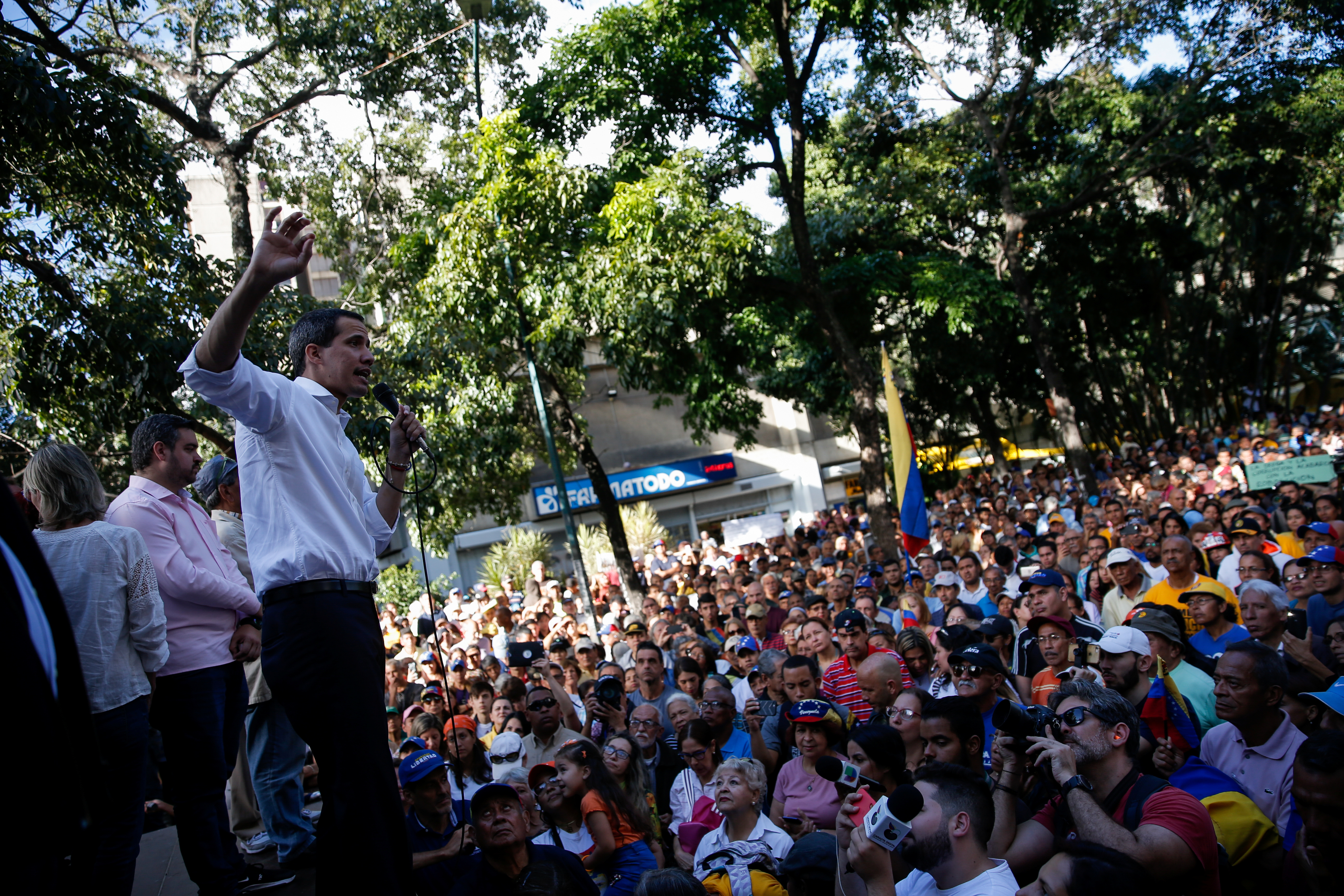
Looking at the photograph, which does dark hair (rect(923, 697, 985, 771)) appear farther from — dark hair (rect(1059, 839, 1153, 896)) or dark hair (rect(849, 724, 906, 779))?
dark hair (rect(1059, 839, 1153, 896))

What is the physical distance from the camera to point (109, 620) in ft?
10.1

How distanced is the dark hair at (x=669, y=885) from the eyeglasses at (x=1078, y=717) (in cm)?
148

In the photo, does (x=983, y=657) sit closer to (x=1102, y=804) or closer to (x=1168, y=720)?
(x=1168, y=720)

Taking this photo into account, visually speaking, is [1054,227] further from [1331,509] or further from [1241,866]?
[1241,866]

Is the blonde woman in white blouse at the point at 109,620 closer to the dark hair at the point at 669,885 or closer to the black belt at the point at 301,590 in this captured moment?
the black belt at the point at 301,590

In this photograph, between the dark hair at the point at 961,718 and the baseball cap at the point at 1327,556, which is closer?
the dark hair at the point at 961,718

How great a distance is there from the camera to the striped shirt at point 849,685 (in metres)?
5.60

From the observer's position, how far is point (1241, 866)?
355 cm

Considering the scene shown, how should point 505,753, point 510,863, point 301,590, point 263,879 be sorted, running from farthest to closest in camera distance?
1. point 505,753
2. point 510,863
3. point 263,879
4. point 301,590

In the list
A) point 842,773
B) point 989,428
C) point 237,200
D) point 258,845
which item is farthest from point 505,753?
point 989,428

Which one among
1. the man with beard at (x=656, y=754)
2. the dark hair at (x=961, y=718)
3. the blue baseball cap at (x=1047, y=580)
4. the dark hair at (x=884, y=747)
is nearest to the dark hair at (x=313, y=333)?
the dark hair at (x=884, y=747)

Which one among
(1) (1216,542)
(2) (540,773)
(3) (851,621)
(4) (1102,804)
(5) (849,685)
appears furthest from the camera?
(1) (1216,542)

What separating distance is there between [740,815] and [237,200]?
8996 mm

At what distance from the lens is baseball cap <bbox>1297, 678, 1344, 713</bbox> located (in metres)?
3.67
